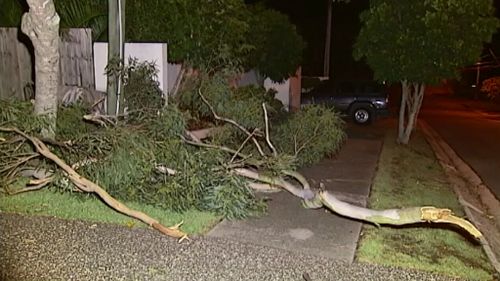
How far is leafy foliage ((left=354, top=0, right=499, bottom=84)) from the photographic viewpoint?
1216cm

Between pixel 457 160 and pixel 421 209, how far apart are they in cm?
881

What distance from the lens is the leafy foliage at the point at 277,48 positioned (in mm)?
17562

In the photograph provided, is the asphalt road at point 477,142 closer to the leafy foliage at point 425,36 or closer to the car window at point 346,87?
the leafy foliage at point 425,36

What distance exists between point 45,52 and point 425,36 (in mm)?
8662

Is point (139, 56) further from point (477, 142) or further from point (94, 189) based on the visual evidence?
point (477, 142)

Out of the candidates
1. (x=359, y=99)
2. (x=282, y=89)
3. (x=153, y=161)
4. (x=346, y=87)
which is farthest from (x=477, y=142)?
(x=153, y=161)

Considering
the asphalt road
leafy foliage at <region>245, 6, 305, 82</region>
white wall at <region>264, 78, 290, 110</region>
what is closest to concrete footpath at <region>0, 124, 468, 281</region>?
the asphalt road

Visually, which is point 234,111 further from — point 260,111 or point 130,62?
point 130,62

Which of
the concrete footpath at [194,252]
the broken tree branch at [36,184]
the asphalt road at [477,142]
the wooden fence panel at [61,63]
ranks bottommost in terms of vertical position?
the asphalt road at [477,142]

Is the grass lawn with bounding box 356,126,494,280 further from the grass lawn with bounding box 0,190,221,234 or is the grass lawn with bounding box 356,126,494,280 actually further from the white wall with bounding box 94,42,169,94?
the white wall with bounding box 94,42,169,94

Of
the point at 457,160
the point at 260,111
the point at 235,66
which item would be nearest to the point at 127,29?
the point at 235,66

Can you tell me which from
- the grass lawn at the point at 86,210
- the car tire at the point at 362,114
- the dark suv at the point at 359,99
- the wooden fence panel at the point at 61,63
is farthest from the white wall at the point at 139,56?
the car tire at the point at 362,114

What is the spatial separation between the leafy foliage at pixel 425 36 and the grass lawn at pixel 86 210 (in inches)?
320

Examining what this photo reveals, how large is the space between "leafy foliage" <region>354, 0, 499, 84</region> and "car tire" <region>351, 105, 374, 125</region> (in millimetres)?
7665
